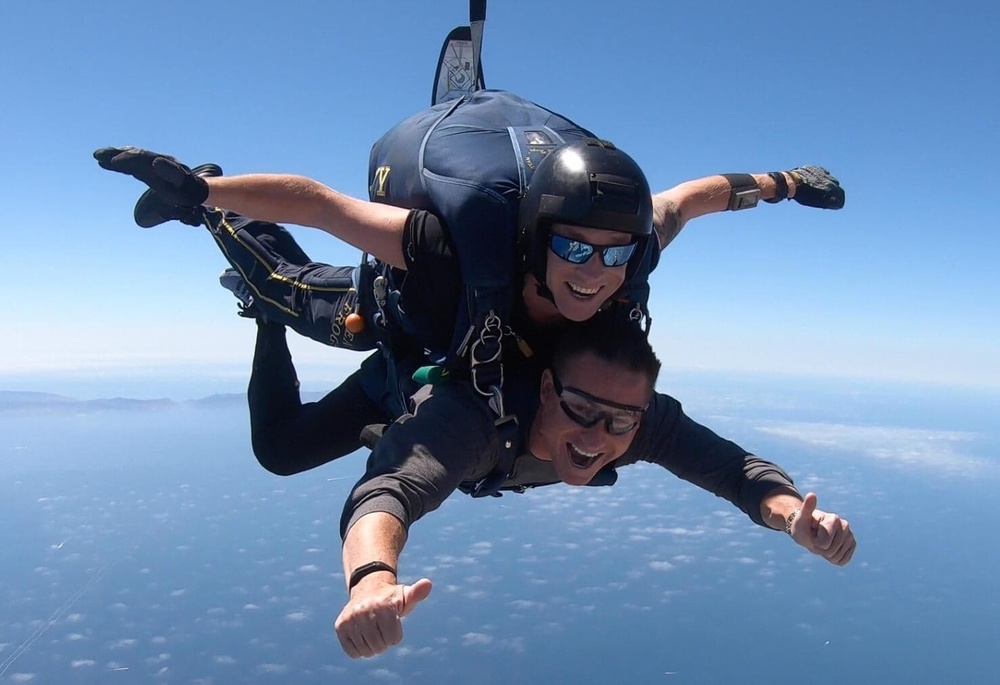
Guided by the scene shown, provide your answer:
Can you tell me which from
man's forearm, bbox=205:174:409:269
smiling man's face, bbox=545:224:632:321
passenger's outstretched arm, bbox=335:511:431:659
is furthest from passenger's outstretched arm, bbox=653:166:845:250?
passenger's outstretched arm, bbox=335:511:431:659

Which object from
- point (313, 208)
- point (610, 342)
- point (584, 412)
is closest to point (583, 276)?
point (610, 342)

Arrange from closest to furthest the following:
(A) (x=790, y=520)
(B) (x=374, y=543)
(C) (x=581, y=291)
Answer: (B) (x=374, y=543), (C) (x=581, y=291), (A) (x=790, y=520)

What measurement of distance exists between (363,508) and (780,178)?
311 centimetres

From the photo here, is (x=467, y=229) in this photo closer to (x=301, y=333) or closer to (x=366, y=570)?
(x=366, y=570)

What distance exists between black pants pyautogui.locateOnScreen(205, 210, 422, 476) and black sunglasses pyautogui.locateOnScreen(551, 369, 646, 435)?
2.82 feet

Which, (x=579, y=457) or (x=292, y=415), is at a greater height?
(x=292, y=415)

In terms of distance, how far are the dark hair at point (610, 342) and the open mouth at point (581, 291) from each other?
262 mm

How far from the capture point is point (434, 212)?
2.64m

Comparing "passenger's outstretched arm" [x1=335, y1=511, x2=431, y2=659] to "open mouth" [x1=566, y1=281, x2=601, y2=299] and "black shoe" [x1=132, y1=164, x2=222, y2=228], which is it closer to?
"open mouth" [x1=566, y1=281, x2=601, y2=299]

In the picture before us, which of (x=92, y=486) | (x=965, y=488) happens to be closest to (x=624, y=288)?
(x=92, y=486)

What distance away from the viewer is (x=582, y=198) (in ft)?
7.62

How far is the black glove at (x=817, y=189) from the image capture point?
3.73 meters

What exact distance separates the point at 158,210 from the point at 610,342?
249 centimetres

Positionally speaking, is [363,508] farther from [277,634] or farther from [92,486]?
[92,486]
